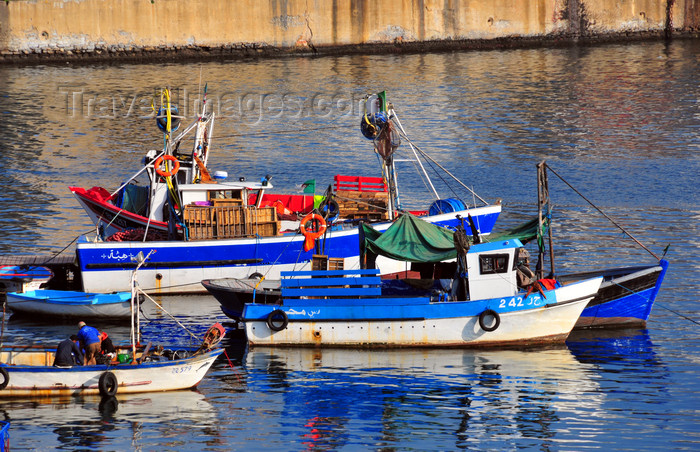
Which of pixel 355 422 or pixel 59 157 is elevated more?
pixel 59 157

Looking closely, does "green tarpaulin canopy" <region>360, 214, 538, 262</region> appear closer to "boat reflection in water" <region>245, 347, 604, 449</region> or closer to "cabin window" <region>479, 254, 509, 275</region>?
"cabin window" <region>479, 254, 509, 275</region>

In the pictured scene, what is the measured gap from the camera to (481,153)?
60156 mm

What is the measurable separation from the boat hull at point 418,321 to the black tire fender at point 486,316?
0.11 metres

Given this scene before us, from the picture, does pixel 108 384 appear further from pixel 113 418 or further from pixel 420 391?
pixel 420 391

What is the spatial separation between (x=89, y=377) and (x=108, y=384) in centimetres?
60

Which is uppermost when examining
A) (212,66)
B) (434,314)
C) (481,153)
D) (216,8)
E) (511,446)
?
(216,8)

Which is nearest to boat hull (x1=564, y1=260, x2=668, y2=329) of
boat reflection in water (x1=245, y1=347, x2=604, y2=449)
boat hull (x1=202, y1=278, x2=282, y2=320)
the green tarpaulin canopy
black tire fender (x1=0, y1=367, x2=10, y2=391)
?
boat reflection in water (x1=245, y1=347, x2=604, y2=449)

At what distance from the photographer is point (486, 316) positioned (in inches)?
1179

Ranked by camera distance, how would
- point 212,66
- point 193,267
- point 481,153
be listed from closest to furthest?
point 193,267, point 481,153, point 212,66

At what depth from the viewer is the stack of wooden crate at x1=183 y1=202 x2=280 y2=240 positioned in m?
36.5

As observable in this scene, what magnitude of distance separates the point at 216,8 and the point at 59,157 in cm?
4060

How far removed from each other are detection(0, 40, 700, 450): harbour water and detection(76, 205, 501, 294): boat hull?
1125mm

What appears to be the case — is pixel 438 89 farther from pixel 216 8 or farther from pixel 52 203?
pixel 52 203

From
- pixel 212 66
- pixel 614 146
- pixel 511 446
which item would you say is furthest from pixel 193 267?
pixel 212 66
